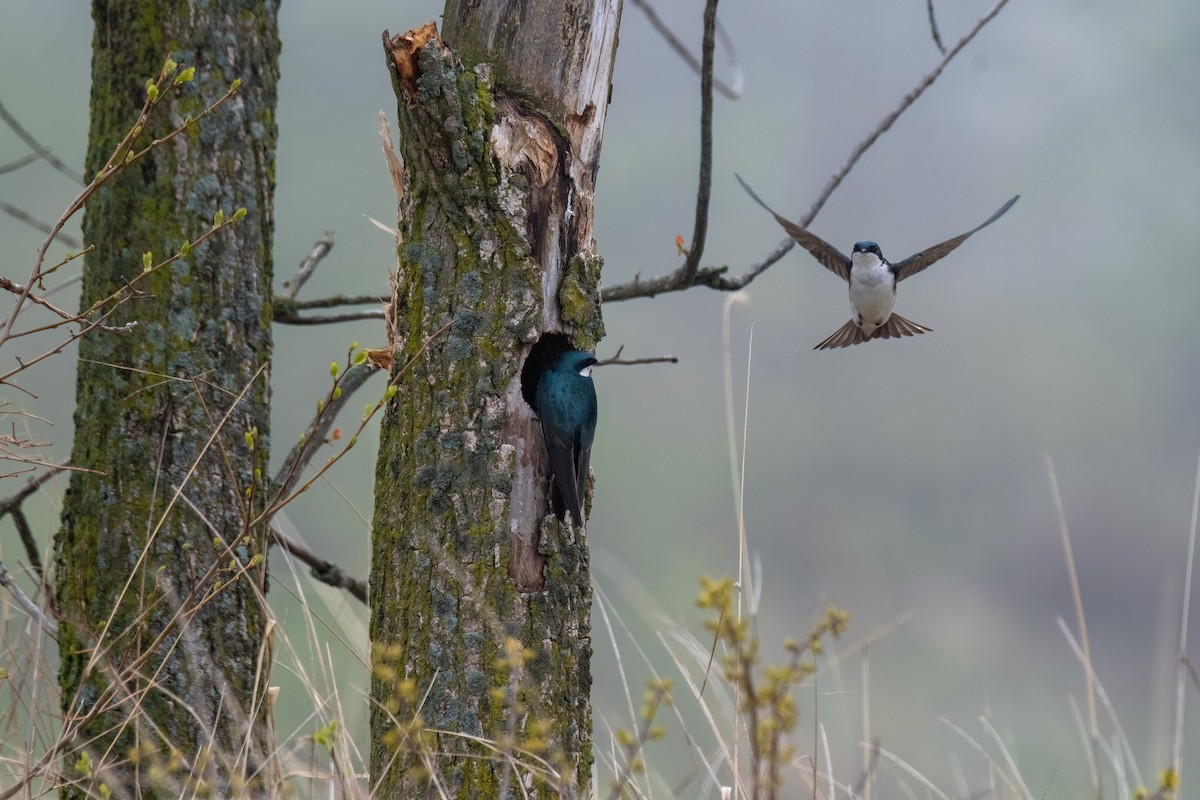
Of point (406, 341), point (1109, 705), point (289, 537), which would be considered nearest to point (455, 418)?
point (406, 341)

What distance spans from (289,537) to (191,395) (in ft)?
1.92

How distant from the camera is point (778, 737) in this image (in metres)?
1.41

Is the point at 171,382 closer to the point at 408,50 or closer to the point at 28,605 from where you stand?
the point at 28,605

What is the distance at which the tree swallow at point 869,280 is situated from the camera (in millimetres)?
3463

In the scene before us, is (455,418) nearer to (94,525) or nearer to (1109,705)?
(94,525)

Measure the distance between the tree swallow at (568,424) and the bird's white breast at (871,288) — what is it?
3.64ft

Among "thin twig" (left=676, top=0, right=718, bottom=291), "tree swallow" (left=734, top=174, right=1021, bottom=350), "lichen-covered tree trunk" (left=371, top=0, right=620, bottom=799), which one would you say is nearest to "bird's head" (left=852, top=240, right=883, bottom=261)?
"tree swallow" (left=734, top=174, right=1021, bottom=350)

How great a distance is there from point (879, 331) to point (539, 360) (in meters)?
1.29

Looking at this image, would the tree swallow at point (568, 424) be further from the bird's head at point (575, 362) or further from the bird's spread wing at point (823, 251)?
the bird's spread wing at point (823, 251)

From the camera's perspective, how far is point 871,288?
3.46 metres

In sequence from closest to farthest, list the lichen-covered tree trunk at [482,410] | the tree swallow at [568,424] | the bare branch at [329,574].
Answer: the lichen-covered tree trunk at [482,410]
the tree swallow at [568,424]
the bare branch at [329,574]

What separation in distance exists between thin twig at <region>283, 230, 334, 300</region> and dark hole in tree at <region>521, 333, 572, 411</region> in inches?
46.3

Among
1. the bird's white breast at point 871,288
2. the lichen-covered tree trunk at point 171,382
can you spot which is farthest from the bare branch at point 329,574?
the bird's white breast at point 871,288

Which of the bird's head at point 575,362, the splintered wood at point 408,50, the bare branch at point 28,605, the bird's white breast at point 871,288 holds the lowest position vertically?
the bare branch at point 28,605
